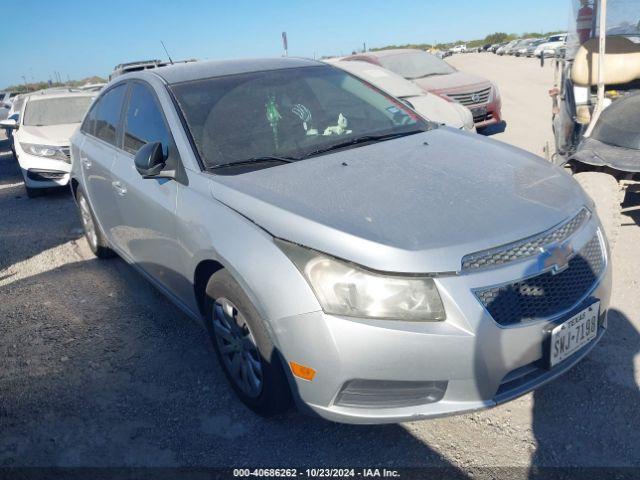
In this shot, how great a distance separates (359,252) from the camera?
208cm

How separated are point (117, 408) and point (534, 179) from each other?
2444 mm

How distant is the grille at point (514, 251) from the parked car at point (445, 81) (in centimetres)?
690

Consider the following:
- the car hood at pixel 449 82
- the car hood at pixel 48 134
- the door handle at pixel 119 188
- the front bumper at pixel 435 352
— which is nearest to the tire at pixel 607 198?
the front bumper at pixel 435 352

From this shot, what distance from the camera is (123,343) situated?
11.7ft

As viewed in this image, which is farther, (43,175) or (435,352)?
(43,175)

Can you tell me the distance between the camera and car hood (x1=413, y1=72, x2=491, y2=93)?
31.8 ft

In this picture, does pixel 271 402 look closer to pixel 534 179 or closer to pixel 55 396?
pixel 55 396

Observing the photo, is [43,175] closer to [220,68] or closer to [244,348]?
[220,68]

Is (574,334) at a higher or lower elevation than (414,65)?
lower

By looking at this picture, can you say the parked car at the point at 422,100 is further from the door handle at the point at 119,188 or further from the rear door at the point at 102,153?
the door handle at the point at 119,188

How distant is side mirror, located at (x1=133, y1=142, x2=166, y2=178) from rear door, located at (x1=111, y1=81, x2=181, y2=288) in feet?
0.21

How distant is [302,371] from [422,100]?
641 centimetres

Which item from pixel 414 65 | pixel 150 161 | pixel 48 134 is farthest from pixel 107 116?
pixel 414 65

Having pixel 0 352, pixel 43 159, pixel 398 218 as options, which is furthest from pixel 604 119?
pixel 43 159
